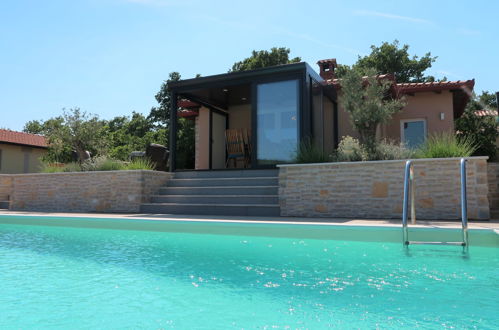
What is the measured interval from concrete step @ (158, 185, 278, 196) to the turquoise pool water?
10.3ft

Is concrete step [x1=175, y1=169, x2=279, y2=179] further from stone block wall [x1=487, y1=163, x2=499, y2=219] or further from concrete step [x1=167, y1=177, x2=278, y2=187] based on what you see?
stone block wall [x1=487, y1=163, x2=499, y2=219]

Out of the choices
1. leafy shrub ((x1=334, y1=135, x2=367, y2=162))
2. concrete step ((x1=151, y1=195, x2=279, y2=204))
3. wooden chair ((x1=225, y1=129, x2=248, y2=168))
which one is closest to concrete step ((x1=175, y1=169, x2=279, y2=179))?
concrete step ((x1=151, y1=195, x2=279, y2=204))

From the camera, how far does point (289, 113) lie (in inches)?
377

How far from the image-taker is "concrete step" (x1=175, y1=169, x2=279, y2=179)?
365 inches

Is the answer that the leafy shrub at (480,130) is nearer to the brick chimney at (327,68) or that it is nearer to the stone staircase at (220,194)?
the brick chimney at (327,68)

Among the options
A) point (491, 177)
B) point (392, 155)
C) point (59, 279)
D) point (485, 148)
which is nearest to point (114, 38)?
point (392, 155)

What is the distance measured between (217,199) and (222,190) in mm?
415

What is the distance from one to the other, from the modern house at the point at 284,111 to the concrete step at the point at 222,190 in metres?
1.26

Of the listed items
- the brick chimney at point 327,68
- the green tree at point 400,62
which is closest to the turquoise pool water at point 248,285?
the brick chimney at point 327,68

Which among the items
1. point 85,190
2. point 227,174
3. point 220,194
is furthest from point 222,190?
point 85,190

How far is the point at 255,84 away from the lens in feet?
32.7

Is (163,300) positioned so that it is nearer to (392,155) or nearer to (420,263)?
(420,263)

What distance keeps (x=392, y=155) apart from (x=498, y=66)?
45.2ft

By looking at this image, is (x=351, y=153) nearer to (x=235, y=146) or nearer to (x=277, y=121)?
(x=277, y=121)
